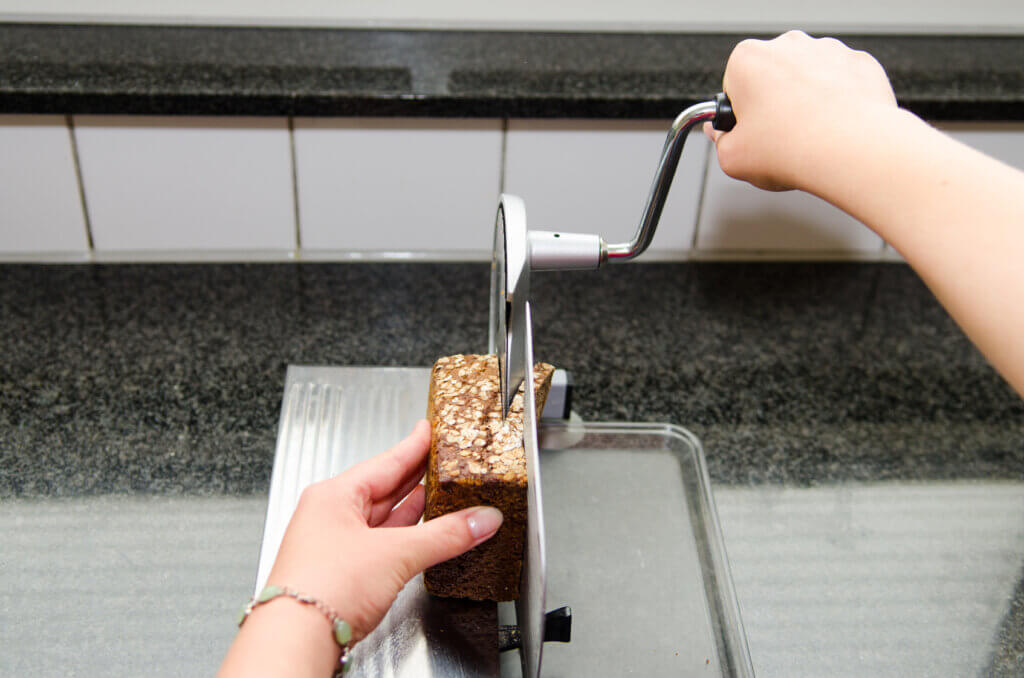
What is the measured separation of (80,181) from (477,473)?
823 millimetres

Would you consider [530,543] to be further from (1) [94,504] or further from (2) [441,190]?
(2) [441,190]

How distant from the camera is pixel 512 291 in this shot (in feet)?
1.94

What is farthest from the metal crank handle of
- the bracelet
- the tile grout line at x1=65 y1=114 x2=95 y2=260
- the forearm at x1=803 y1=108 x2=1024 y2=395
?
the tile grout line at x1=65 y1=114 x2=95 y2=260

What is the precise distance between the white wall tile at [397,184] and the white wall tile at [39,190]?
0.98ft

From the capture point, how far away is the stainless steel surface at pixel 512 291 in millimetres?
592

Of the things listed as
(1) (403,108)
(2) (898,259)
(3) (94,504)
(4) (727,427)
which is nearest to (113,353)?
(3) (94,504)

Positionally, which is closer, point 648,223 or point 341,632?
point 341,632

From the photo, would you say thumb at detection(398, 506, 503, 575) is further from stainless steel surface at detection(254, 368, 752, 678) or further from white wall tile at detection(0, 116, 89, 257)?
white wall tile at detection(0, 116, 89, 257)

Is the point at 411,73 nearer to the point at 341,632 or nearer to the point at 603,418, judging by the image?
the point at 603,418

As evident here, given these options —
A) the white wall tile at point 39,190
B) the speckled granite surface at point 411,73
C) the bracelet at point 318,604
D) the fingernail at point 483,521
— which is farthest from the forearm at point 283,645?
the white wall tile at point 39,190

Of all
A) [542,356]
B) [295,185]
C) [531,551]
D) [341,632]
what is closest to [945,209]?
[531,551]

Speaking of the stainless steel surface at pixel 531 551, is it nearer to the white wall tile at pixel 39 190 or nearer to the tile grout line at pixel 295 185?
the tile grout line at pixel 295 185

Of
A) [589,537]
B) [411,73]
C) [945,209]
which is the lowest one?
[589,537]

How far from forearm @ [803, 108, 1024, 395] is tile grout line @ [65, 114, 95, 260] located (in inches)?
38.0
